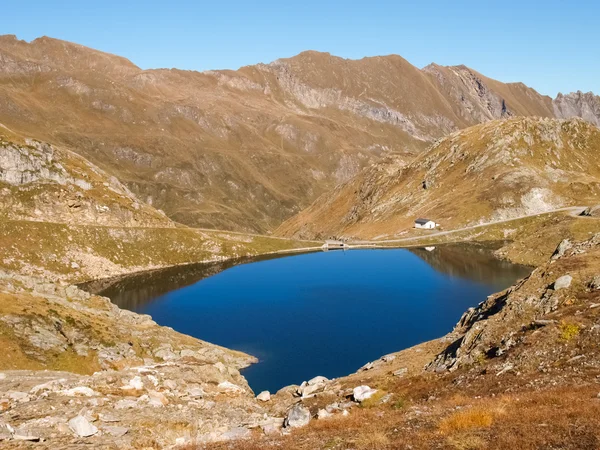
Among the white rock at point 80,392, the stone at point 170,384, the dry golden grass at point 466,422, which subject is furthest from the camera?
the stone at point 170,384

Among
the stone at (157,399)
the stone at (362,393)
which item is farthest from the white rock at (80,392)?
the stone at (362,393)

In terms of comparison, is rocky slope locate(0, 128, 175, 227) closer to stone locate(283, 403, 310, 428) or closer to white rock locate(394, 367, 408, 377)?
white rock locate(394, 367, 408, 377)

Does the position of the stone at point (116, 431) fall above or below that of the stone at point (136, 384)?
above

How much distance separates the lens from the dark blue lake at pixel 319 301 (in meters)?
85.7

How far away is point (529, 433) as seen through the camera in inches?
876

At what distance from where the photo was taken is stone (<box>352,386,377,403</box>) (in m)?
37.8

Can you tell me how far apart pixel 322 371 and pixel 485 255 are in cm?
10525

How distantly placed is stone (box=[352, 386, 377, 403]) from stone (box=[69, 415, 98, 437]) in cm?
1863

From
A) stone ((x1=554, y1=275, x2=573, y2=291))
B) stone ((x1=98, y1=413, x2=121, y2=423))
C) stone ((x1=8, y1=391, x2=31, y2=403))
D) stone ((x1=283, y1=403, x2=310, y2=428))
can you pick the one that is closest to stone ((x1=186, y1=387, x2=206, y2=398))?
stone ((x1=98, y1=413, x2=121, y2=423))

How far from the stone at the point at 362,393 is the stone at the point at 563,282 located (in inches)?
906

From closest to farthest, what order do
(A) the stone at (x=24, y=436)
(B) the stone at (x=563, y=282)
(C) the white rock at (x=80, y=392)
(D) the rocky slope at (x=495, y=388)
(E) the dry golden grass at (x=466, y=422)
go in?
(D) the rocky slope at (x=495, y=388), (E) the dry golden grass at (x=466, y=422), (A) the stone at (x=24, y=436), (C) the white rock at (x=80, y=392), (B) the stone at (x=563, y=282)

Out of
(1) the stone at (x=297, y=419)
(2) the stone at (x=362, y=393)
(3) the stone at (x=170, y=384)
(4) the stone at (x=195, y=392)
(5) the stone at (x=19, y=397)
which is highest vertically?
(5) the stone at (x=19, y=397)

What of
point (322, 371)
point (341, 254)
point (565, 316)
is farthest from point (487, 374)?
point (341, 254)

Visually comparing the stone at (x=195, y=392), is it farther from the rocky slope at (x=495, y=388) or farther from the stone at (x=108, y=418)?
the stone at (x=108, y=418)
